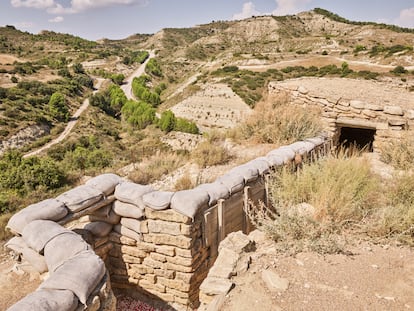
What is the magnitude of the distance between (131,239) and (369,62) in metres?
37.7

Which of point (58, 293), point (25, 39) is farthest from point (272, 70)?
point (25, 39)

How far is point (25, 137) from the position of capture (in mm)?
27688

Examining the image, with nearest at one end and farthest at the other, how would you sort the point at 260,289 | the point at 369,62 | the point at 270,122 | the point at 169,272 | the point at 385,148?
the point at 260,289
the point at 169,272
the point at 385,148
the point at 270,122
the point at 369,62

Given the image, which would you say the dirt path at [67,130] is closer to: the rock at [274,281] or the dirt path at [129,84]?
the dirt path at [129,84]

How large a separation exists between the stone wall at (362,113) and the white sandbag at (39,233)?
6943mm

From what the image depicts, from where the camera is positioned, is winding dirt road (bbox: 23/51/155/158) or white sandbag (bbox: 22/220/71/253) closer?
white sandbag (bbox: 22/220/71/253)

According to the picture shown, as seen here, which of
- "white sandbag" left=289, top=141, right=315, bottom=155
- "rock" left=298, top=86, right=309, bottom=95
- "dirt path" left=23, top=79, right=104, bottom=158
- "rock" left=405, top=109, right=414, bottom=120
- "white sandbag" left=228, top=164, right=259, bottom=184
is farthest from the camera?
"dirt path" left=23, top=79, right=104, bottom=158

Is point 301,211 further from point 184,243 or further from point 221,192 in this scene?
point 184,243

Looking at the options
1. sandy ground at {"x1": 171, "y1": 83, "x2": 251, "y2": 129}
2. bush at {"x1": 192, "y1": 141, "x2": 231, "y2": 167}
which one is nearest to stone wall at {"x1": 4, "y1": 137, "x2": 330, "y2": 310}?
bush at {"x1": 192, "y1": 141, "x2": 231, "y2": 167}

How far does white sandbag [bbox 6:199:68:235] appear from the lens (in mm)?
3164

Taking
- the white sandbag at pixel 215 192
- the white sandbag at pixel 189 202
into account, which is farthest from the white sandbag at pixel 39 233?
the white sandbag at pixel 215 192

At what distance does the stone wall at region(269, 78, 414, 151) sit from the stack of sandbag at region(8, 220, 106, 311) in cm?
693

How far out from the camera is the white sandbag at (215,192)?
397 cm

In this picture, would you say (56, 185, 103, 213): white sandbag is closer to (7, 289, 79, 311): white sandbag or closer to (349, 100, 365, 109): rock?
(7, 289, 79, 311): white sandbag
